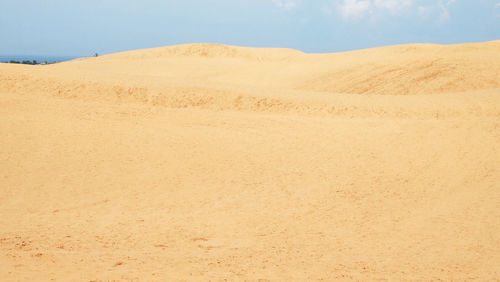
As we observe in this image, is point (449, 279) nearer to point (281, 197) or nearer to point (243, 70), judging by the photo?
point (281, 197)

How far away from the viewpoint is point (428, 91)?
14.6 m

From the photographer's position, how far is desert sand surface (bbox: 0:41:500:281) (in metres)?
5.20

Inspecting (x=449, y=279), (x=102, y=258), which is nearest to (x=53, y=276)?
(x=102, y=258)

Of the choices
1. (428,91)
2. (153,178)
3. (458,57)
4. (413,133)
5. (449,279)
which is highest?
(458,57)

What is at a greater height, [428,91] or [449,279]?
[428,91]

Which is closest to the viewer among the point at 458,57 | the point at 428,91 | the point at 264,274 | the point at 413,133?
the point at 264,274

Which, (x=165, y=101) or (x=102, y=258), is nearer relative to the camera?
(x=102, y=258)

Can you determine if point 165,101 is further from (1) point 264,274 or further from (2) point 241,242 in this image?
(1) point 264,274

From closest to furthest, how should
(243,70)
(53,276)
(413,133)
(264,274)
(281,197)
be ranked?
(53,276)
(264,274)
(281,197)
(413,133)
(243,70)

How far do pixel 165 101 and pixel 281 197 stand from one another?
17.0ft

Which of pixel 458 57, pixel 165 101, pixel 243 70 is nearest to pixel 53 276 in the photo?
pixel 165 101

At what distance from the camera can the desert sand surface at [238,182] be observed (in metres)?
5.20

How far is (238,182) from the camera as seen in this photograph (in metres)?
7.73

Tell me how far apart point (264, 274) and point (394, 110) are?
755 cm
